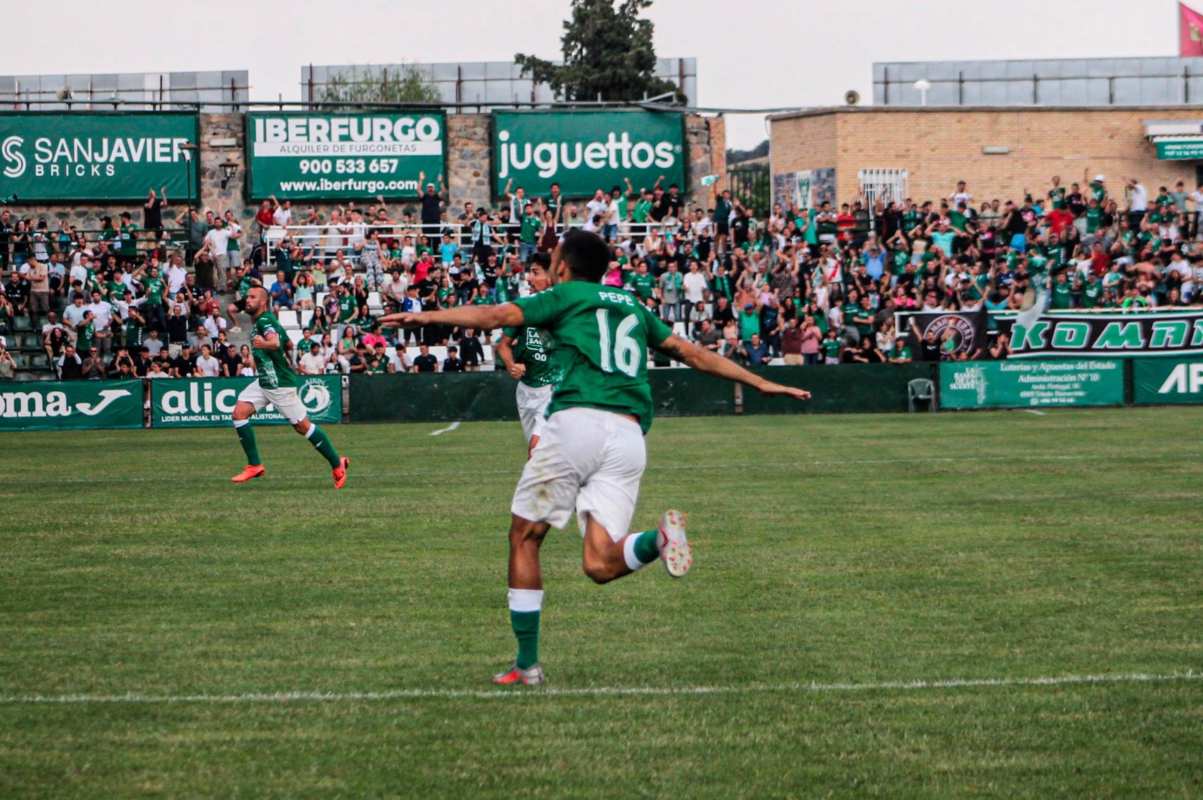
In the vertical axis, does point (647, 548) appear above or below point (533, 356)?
below

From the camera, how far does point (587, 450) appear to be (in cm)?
772

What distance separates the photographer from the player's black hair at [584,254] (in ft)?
26.0

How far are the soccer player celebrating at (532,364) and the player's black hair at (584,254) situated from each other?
527 cm

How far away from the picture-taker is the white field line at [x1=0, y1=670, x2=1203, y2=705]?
24.6ft

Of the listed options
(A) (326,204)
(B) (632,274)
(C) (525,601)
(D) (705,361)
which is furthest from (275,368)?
(A) (326,204)

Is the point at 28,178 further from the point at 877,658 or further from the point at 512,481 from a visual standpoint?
the point at 877,658

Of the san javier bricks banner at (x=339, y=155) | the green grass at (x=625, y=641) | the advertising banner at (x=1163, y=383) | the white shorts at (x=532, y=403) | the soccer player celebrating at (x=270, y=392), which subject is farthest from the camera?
the san javier bricks banner at (x=339, y=155)

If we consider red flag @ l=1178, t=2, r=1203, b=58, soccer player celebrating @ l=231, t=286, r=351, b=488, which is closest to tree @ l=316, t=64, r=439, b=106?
red flag @ l=1178, t=2, r=1203, b=58

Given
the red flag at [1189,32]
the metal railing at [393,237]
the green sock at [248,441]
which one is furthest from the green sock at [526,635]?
the red flag at [1189,32]

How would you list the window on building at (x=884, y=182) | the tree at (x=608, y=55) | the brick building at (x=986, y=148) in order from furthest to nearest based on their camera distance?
1. the tree at (x=608, y=55)
2. the brick building at (x=986, y=148)
3. the window on building at (x=884, y=182)

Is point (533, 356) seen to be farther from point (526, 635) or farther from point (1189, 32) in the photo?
point (1189, 32)

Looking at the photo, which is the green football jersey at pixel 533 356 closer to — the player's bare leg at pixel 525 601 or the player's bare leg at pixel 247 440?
the player's bare leg at pixel 247 440

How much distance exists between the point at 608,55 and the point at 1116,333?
163 feet

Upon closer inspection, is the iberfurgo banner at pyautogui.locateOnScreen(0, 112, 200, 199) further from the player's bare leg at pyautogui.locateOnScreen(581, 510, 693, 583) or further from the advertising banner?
the player's bare leg at pyautogui.locateOnScreen(581, 510, 693, 583)
